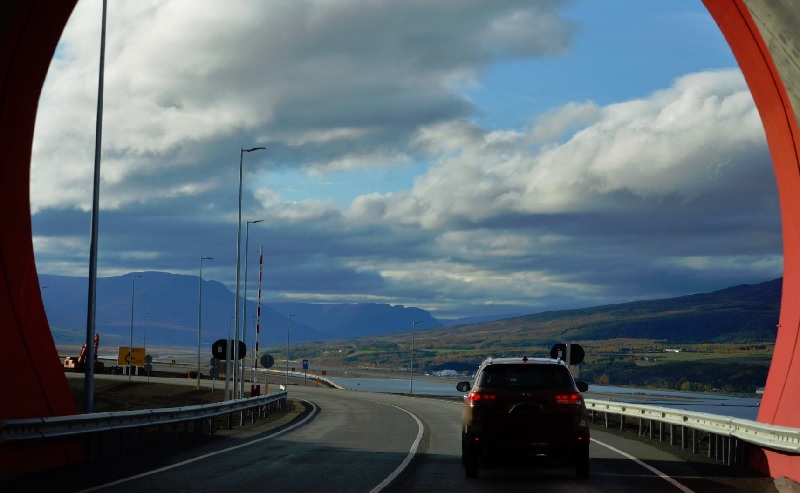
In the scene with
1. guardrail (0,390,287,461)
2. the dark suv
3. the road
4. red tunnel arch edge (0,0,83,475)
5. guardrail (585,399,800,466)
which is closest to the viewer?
the road

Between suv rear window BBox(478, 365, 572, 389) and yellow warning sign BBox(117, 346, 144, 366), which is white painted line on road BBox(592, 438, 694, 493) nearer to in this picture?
suv rear window BBox(478, 365, 572, 389)

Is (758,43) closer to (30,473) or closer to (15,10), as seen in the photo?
(15,10)

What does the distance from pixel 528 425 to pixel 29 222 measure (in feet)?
26.5

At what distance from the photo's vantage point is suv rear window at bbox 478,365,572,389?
55.3 feet

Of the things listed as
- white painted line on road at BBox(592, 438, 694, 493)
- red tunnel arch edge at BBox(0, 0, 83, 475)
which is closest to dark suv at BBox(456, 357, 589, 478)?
white painted line on road at BBox(592, 438, 694, 493)

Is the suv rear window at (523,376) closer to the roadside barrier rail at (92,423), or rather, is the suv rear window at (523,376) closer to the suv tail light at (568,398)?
the suv tail light at (568,398)

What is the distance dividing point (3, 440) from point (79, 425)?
111 inches

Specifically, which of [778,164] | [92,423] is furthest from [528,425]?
[92,423]

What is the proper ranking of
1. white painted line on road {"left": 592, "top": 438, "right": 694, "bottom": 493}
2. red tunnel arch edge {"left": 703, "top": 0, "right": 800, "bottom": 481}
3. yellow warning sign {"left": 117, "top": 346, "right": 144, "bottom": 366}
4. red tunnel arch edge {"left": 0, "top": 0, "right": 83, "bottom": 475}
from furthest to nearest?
yellow warning sign {"left": 117, "top": 346, "right": 144, "bottom": 366}
red tunnel arch edge {"left": 703, "top": 0, "right": 800, "bottom": 481}
red tunnel arch edge {"left": 0, "top": 0, "right": 83, "bottom": 475}
white painted line on road {"left": 592, "top": 438, "right": 694, "bottom": 493}

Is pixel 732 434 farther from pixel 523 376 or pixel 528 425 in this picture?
pixel 528 425

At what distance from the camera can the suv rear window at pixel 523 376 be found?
16844mm

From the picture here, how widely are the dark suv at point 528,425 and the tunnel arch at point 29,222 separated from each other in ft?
9.74

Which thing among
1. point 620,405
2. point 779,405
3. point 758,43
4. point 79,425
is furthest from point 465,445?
point 620,405

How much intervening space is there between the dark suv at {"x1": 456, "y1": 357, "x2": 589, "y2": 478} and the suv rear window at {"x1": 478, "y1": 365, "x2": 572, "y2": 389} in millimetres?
45
